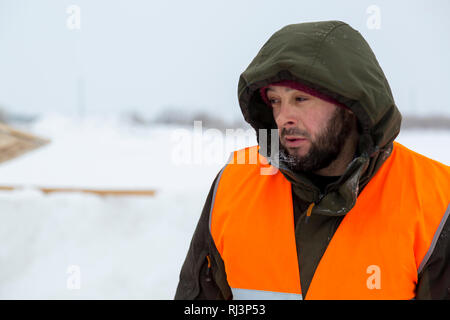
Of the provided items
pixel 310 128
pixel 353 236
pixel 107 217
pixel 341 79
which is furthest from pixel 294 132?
pixel 107 217

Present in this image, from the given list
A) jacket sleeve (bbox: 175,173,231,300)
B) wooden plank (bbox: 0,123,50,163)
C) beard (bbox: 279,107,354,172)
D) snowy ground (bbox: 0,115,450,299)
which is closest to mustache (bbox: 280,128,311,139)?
beard (bbox: 279,107,354,172)

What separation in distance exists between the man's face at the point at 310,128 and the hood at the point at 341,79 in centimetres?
6

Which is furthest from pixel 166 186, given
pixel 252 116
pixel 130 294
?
pixel 252 116

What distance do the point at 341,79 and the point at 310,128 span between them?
0.22 meters

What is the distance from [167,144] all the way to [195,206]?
2.12 metres

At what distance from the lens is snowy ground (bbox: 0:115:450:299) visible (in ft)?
14.5

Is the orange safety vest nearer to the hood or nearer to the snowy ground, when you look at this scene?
the hood

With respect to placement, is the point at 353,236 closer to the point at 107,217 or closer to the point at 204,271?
the point at 204,271

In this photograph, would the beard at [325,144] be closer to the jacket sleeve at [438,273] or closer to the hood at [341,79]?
the hood at [341,79]

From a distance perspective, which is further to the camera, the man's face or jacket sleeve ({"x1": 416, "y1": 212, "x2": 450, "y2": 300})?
the man's face

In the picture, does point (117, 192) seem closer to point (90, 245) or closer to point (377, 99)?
point (90, 245)

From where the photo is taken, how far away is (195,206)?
5.39 m

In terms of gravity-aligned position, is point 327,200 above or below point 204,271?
above

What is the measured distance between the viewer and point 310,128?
158cm
